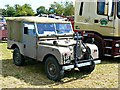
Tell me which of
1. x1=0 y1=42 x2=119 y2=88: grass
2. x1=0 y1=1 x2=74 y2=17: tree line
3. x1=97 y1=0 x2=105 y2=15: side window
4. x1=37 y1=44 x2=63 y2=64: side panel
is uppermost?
x1=0 y1=1 x2=74 y2=17: tree line

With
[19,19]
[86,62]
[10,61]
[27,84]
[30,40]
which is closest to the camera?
[27,84]

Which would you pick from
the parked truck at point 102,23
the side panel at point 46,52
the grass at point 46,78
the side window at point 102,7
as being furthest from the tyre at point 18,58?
the side window at point 102,7

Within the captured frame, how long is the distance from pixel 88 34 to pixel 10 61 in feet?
10.3

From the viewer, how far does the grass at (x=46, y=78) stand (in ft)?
19.3

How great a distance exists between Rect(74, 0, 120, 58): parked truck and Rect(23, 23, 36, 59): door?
281 centimetres

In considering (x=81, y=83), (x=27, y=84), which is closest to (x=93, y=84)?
(x=81, y=83)

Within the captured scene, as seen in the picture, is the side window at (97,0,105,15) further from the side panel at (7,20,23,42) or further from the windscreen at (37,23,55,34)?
the side panel at (7,20,23,42)

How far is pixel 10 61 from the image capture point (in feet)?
27.9

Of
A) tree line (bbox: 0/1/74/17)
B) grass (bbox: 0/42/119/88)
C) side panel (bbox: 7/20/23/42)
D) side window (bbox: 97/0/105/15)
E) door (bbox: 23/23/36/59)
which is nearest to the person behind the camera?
grass (bbox: 0/42/119/88)

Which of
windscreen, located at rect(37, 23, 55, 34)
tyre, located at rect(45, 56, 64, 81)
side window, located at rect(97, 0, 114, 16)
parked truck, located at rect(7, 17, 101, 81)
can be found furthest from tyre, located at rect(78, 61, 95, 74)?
side window, located at rect(97, 0, 114, 16)

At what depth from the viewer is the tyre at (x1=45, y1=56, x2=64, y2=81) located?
5977 millimetres

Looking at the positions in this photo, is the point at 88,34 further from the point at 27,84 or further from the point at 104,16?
the point at 27,84

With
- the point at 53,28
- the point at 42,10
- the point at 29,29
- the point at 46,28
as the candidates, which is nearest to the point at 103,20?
the point at 53,28

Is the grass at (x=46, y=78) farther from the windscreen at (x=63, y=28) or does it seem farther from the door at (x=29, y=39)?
the windscreen at (x=63, y=28)
